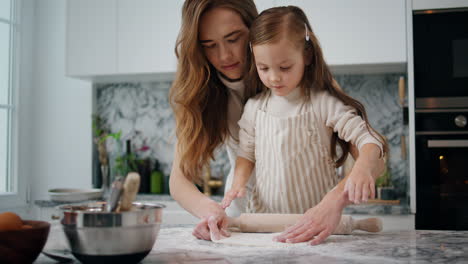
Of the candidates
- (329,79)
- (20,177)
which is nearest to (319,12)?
(329,79)

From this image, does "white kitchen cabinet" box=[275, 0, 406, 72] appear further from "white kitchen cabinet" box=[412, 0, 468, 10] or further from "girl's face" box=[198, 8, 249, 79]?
"girl's face" box=[198, 8, 249, 79]

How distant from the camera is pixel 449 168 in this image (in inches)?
91.0

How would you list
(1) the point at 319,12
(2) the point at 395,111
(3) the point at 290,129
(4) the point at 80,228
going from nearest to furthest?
1. (4) the point at 80,228
2. (3) the point at 290,129
3. (1) the point at 319,12
4. (2) the point at 395,111

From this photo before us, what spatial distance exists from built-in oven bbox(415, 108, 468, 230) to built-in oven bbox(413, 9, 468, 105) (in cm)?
9

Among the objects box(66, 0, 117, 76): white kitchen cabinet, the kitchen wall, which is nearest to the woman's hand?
Result: box(66, 0, 117, 76): white kitchen cabinet

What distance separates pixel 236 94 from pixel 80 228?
97 centimetres

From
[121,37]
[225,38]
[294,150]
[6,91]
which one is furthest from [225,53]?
[6,91]

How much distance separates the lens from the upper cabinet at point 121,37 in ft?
8.98

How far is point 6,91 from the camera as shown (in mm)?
3027

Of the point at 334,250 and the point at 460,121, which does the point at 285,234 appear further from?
the point at 460,121

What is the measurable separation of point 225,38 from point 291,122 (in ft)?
1.14

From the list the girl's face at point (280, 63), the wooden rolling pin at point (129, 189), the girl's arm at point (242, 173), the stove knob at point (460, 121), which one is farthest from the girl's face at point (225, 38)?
the stove knob at point (460, 121)

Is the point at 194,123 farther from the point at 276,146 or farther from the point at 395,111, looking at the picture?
the point at 395,111

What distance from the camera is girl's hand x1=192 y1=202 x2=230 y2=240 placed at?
1022 millimetres
